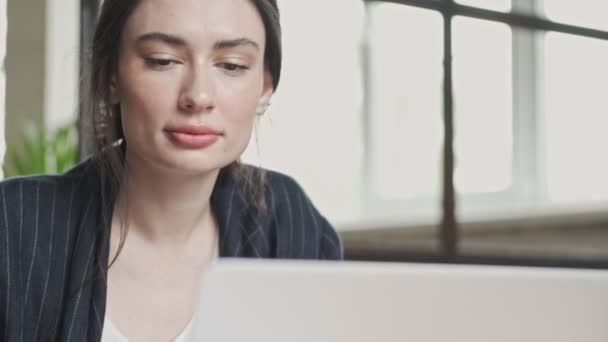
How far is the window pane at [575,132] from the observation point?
3.31m

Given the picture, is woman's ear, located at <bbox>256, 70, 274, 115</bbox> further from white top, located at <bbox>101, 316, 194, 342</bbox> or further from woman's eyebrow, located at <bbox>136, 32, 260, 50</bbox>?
white top, located at <bbox>101, 316, 194, 342</bbox>

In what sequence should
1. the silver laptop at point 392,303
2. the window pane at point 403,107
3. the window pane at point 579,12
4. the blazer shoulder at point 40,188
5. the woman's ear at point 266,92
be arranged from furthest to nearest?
the window pane at point 403,107 → the window pane at point 579,12 → the woman's ear at point 266,92 → the blazer shoulder at point 40,188 → the silver laptop at point 392,303

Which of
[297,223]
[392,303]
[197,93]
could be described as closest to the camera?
[392,303]

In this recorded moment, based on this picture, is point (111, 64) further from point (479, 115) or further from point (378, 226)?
point (479, 115)

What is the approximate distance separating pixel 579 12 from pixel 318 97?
41.4 inches

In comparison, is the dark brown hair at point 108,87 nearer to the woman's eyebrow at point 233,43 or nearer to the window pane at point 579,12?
the woman's eyebrow at point 233,43

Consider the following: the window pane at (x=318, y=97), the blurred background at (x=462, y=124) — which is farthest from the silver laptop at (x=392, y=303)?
the window pane at (x=318, y=97)

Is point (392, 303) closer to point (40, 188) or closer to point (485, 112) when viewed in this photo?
point (40, 188)

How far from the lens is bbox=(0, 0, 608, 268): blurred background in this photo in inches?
124

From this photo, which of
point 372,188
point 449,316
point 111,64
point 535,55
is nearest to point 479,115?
point 535,55

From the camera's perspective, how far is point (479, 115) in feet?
10.8

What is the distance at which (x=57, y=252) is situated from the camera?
124cm

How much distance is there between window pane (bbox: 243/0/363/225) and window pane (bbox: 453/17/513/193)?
42 centimetres

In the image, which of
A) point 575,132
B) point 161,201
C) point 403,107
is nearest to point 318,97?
point 403,107
